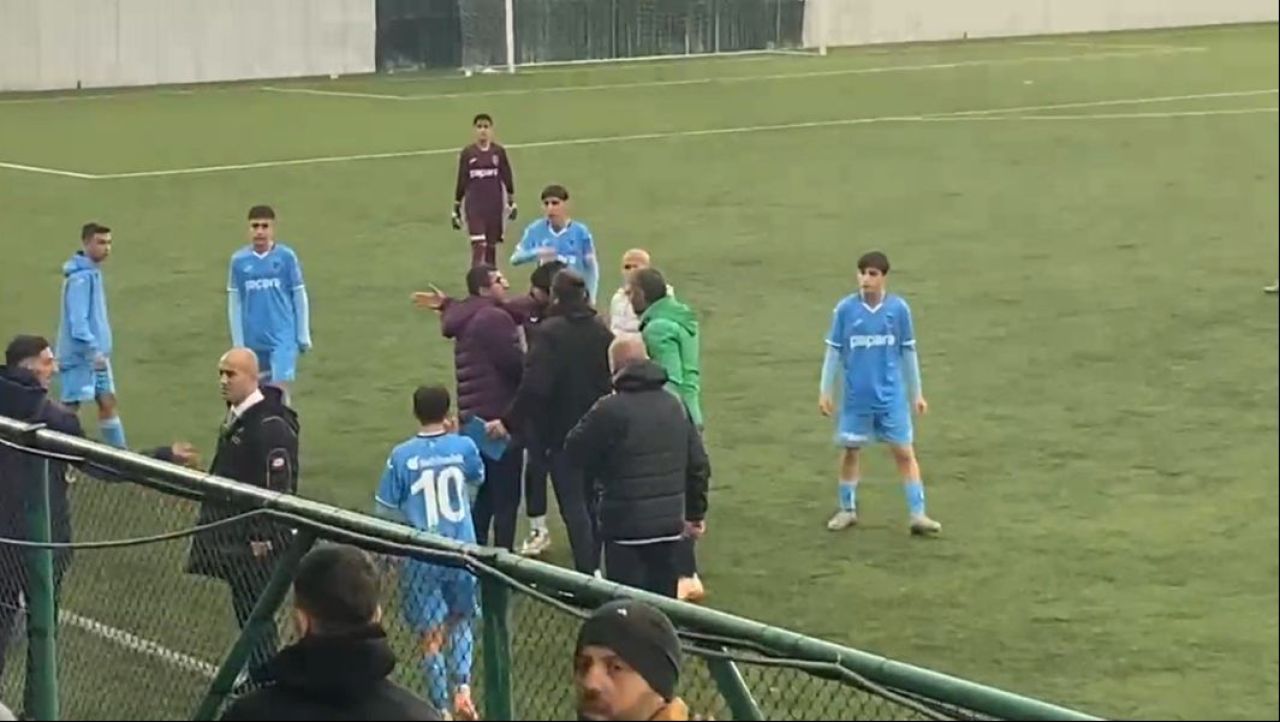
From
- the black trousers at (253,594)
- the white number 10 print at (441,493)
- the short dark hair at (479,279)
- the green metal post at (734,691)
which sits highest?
the short dark hair at (479,279)

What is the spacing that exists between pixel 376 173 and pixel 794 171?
20.0ft

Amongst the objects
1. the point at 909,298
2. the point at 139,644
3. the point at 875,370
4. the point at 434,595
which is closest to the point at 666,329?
the point at 875,370

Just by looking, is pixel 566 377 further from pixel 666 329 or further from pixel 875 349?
pixel 875 349

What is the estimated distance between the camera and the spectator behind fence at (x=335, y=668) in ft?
11.0

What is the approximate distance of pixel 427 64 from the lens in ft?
34.8

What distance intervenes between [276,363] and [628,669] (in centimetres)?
858

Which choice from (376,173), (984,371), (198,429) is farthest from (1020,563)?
(376,173)

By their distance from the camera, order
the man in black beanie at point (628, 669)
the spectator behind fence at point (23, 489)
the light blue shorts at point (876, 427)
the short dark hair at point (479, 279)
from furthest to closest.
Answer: the light blue shorts at point (876, 427)
the short dark hair at point (479, 279)
the spectator behind fence at point (23, 489)
the man in black beanie at point (628, 669)

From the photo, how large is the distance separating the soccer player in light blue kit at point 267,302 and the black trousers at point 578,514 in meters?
3.28

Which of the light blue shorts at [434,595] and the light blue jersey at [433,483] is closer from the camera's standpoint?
the light blue shorts at [434,595]

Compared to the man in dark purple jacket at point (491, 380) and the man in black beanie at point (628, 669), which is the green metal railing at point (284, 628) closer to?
the man in black beanie at point (628, 669)

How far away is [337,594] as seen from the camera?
143 inches

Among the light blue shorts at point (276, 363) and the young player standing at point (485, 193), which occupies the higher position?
the young player standing at point (485, 193)

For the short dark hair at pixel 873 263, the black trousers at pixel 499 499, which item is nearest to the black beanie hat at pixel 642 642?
the black trousers at pixel 499 499
